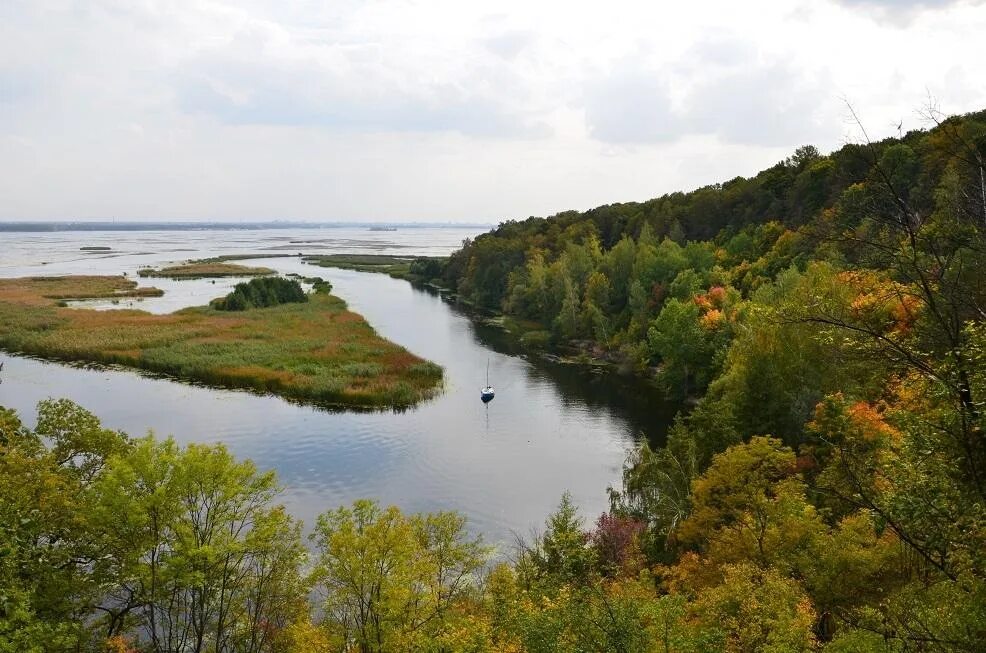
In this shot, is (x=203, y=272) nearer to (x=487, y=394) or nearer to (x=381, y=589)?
(x=487, y=394)

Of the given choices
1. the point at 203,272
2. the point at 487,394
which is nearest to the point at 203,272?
the point at 203,272

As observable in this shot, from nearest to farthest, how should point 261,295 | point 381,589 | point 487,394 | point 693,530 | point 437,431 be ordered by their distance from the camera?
point 381,589 < point 693,530 < point 437,431 < point 487,394 < point 261,295

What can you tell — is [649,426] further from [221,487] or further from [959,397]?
[959,397]

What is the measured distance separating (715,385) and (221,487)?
29.5 metres

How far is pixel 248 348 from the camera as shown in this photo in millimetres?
66625

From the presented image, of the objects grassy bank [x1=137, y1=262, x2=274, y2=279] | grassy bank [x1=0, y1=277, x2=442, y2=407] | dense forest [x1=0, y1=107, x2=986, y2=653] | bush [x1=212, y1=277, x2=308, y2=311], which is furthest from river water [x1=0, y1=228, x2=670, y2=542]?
grassy bank [x1=137, y1=262, x2=274, y2=279]

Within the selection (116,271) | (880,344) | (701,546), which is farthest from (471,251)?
(880,344)

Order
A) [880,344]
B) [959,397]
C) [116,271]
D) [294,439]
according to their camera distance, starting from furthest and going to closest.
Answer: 1. [116,271]
2. [294,439]
3. [880,344]
4. [959,397]

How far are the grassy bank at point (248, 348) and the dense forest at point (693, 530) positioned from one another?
27.3 meters

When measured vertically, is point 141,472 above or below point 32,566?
above

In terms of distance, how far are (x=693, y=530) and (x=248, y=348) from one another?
54.1 metres

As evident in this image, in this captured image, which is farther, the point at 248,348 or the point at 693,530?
the point at 248,348

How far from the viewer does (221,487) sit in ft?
66.0

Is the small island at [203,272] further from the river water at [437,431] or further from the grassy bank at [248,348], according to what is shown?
the river water at [437,431]
